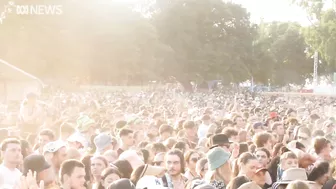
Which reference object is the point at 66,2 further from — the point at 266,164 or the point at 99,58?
the point at 266,164

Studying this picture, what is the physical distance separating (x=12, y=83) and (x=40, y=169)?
1987 cm

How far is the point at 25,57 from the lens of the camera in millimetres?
41531

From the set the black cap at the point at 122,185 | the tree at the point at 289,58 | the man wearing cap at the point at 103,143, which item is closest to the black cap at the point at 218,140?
the man wearing cap at the point at 103,143

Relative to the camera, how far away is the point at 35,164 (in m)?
6.09

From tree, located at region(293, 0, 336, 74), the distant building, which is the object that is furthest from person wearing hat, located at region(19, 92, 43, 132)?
tree, located at region(293, 0, 336, 74)

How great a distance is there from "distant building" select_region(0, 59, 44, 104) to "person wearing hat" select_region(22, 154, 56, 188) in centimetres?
1901

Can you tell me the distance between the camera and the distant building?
24.7 metres

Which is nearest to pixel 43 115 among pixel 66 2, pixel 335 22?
pixel 335 22

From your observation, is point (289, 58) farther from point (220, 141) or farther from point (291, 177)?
point (291, 177)

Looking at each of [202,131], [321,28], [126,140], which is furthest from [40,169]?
[321,28]

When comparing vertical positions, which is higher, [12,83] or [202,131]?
[12,83]

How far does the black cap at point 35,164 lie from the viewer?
607 centimetres

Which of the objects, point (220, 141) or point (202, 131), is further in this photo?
point (202, 131)

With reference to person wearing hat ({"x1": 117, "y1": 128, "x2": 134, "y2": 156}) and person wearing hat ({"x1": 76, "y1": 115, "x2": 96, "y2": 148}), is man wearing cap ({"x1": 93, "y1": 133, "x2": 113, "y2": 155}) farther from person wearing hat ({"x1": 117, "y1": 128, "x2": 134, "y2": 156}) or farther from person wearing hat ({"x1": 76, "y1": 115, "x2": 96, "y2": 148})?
person wearing hat ({"x1": 76, "y1": 115, "x2": 96, "y2": 148})
